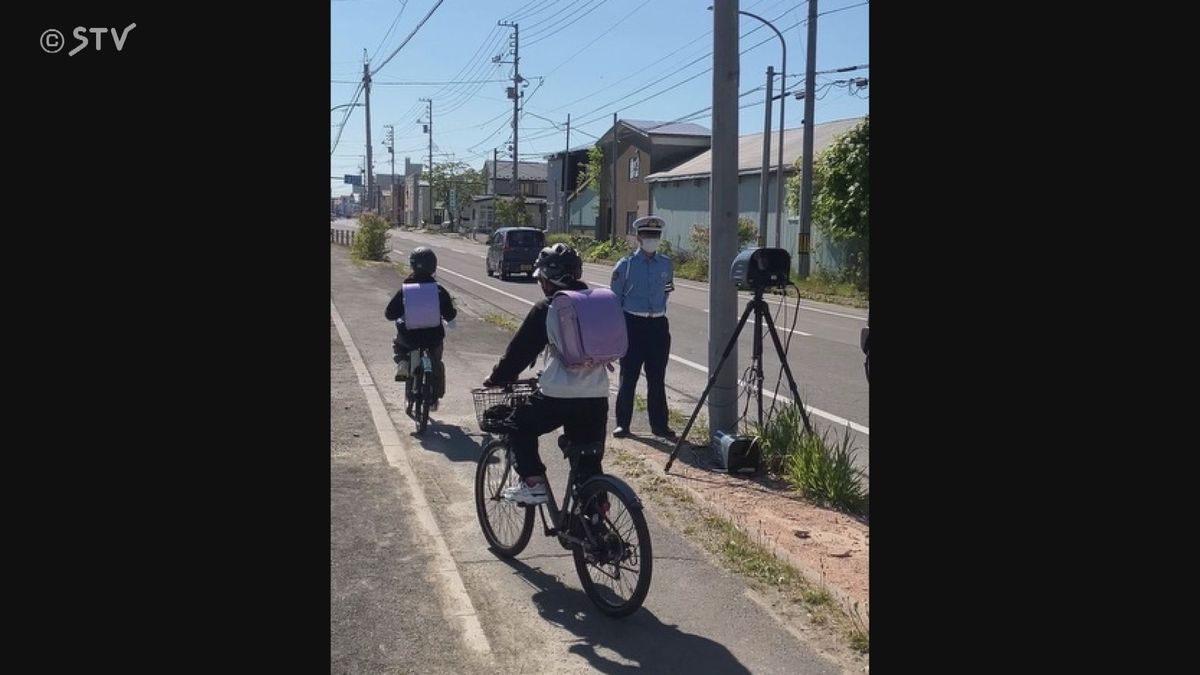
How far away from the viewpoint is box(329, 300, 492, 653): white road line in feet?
15.2

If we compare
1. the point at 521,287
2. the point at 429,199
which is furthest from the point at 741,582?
the point at 429,199

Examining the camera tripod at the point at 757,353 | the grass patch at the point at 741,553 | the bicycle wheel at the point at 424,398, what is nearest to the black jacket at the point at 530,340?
the grass patch at the point at 741,553

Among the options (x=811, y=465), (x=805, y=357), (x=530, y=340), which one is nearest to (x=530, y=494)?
(x=530, y=340)

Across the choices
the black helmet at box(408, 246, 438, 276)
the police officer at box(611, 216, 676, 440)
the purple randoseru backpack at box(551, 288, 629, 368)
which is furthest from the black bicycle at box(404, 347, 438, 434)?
the purple randoseru backpack at box(551, 288, 629, 368)

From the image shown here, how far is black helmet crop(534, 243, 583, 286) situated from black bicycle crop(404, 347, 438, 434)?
3.97 m

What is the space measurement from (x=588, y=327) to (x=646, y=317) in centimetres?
369

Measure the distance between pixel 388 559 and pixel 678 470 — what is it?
99.4 inches

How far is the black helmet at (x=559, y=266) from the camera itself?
5008 mm

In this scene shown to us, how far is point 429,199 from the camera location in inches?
4316

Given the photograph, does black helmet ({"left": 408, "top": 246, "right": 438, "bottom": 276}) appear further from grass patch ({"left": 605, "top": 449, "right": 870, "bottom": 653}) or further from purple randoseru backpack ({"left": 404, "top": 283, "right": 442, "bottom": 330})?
grass patch ({"left": 605, "top": 449, "right": 870, "bottom": 653})

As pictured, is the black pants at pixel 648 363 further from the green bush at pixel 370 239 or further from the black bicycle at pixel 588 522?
the green bush at pixel 370 239

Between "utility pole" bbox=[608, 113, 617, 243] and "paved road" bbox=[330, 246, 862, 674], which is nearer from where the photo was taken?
"paved road" bbox=[330, 246, 862, 674]
